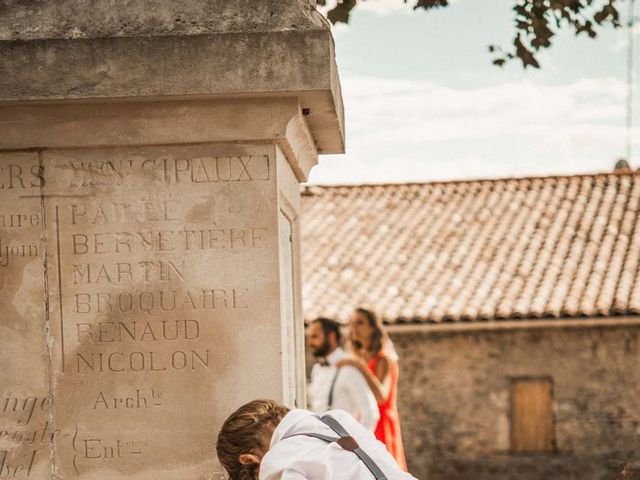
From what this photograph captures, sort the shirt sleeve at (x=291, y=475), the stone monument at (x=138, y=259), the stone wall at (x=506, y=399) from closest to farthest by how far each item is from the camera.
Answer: the shirt sleeve at (x=291, y=475), the stone monument at (x=138, y=259), the stone wall at (x=506, y=399)

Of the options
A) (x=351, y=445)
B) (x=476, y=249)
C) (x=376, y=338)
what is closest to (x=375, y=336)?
(x=376, y=338)

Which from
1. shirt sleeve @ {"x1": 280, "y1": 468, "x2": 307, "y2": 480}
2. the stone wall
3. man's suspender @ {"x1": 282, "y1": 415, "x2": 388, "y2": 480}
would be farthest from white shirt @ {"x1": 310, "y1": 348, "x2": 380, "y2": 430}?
the stone wall

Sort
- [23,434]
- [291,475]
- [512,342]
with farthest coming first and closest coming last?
[512,342] → [23,434] → [291,475]

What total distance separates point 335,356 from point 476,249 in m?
13.1

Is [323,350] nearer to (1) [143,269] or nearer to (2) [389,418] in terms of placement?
(2) [389,418]

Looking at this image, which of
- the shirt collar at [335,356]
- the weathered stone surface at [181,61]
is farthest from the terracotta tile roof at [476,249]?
the weathered stone surface at [181,61]

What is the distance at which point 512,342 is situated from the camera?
1877 centimetres

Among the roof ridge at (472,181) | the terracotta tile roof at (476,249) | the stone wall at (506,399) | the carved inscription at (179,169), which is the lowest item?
the stone wall at (506,399)

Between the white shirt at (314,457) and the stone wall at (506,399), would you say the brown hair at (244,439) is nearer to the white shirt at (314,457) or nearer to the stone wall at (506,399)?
the white shirt at (314,457)

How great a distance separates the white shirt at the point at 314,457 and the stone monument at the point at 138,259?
2.04 ft

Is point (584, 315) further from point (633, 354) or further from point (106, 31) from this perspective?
point (106, 31)

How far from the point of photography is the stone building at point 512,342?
18.1 meters

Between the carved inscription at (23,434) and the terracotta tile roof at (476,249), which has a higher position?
the terracotta tile roof at (476,249)

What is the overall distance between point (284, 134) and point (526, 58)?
2.91 metres
